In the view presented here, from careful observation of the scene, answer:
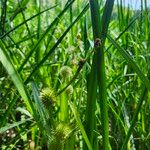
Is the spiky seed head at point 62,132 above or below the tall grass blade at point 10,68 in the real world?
below

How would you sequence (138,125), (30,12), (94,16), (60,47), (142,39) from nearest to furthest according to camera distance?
(94,16) → (138,125) → (142,39) → (60,47) → (30,12)

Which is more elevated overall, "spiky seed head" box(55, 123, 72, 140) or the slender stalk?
the slender stalk

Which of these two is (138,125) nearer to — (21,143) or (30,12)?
(21,143)

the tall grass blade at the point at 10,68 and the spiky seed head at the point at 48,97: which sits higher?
the tall grass blade at the point at 10,68

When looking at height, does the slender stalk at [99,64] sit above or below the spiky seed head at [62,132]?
above

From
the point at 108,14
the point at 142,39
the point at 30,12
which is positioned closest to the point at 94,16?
the point at 108,14

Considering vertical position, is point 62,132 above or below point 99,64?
below

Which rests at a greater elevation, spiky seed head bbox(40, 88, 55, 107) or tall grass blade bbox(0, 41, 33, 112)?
tall grass blade bbox(0, 41, 33, 112)

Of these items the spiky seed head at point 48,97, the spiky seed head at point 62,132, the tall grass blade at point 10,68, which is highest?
the tall grass blade at point 10,68

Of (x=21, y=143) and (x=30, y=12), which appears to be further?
(x=30, y=12)

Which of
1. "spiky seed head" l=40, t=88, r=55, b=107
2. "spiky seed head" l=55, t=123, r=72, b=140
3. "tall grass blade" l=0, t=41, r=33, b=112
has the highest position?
"tall grass blade" l=0, t=41, r=33, b=112

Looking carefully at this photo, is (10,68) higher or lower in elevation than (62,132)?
higher
